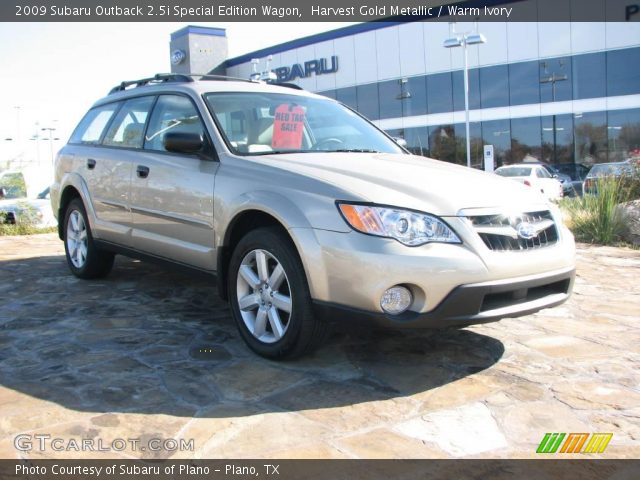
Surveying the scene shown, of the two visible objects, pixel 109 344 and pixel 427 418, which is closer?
pixel 427 418

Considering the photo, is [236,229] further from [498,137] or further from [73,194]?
[498,137]

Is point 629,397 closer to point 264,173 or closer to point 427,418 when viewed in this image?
point 427,418

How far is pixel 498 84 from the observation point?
29688 millimetres

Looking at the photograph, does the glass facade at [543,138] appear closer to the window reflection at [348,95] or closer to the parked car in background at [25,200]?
the window reflection at [348,95]

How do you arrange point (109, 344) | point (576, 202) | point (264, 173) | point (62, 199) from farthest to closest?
point (576, 202) → point (62, 199) → point (109, 344) → point (264, 173)

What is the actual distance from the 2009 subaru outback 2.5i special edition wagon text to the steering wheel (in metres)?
0.01

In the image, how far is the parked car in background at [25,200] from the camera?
1098cm

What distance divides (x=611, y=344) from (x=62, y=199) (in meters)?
4.99

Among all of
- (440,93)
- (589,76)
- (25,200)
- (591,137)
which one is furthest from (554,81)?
(25,200)

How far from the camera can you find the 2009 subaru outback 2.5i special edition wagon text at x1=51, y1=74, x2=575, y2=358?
3070mm
